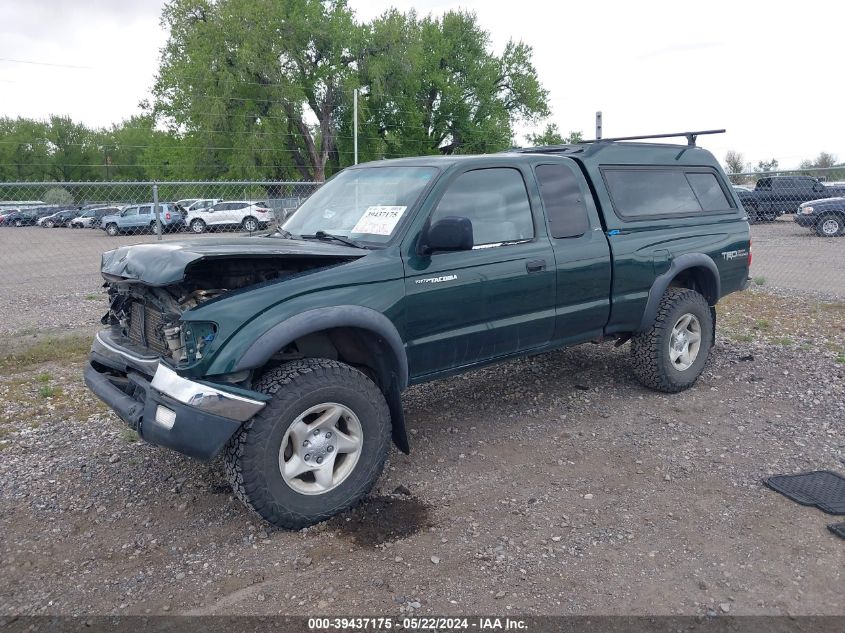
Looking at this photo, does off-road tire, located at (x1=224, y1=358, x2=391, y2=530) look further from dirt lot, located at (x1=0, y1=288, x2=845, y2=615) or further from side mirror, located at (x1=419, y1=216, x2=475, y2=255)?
side mirror, located at (x1=419, y1=216, x2=475, y2=255)

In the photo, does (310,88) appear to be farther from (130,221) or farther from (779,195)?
(779,195)

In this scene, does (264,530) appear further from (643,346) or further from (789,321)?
(789,321)

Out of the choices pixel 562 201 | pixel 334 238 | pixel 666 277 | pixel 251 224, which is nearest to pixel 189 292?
pixel 334 238

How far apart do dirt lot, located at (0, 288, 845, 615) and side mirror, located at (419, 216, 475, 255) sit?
1437 mm

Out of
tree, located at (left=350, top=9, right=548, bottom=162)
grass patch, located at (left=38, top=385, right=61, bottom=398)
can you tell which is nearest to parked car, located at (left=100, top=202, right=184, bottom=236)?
tree, located at (left=350, top=9, right=548, bottom=162)

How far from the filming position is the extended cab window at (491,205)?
4.31 metres

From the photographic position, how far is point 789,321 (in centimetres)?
839

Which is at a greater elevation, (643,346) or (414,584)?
Answer: (643,346)

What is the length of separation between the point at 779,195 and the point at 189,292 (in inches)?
917

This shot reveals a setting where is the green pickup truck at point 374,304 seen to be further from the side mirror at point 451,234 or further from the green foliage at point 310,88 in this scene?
the green foliage at point 310,88

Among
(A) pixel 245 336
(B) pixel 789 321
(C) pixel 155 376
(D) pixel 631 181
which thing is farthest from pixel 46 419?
(B) pixel 789 321

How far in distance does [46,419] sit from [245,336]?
2.83 meters

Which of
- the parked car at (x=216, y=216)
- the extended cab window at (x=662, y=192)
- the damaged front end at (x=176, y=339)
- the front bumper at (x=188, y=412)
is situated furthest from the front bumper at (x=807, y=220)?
the front bumper at (x=188, y=412)

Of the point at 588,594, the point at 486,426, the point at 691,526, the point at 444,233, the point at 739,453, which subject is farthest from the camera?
the point at 486,426
